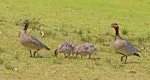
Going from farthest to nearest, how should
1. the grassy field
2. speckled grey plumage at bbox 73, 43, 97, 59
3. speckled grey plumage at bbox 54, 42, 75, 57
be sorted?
speckled grey plumage at bbox 54, 42, 75, 57
speckled grey plumage at bbox 73, 43, 97, 59
the grassy field

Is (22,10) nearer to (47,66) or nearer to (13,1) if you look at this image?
(13,1)

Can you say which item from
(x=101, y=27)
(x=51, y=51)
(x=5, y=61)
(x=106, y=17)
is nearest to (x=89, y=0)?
(x=106, y=17)

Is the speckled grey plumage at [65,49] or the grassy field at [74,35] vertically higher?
the speckled grey plumage at [65,49]

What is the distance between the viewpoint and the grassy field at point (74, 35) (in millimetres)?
10945

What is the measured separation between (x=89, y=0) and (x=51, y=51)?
12.6m

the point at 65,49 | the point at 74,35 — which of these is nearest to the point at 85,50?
the point at 65,49

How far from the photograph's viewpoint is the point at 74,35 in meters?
16.5

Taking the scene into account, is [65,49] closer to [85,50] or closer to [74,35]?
[85,50]

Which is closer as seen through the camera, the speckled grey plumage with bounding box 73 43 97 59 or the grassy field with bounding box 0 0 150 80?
the grassy field with bounding box 0 0 150 80

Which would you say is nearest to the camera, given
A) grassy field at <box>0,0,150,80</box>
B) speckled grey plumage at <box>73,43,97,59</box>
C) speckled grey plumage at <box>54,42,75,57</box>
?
grassy field at <box>0,0,150,80</box>

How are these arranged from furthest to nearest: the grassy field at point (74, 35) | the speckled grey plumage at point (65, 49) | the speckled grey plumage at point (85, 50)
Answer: the speckled grey plumage at point (65, 49) → the speckled grey plumage at point (85, 50) → the grassy field at point (74, 35)

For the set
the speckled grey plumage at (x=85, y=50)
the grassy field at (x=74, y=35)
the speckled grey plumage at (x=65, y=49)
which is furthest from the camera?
the speckled grey plumage at (x=65, y=49)

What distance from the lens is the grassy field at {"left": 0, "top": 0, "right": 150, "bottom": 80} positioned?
431 inches

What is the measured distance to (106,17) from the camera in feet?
70.3
